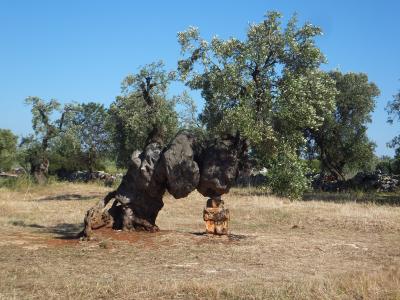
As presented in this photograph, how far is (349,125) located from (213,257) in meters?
29.9

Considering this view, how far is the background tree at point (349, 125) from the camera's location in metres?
39.6

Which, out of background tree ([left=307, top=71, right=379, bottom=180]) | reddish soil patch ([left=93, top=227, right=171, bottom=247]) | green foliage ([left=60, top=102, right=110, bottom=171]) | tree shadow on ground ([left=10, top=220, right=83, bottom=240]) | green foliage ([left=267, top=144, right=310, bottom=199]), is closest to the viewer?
reddish soil patch ([left=93, top=227, right=171, bottom=247])

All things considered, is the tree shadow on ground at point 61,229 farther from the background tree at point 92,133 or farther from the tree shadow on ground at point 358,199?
the background tree at point 92,133

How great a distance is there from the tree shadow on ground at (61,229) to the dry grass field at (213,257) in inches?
1.4

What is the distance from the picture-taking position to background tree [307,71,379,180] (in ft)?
130

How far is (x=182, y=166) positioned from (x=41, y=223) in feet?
25.6

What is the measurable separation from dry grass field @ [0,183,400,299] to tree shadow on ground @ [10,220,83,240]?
36 millimetres

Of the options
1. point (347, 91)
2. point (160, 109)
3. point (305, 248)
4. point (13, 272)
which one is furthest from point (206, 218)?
point (347, 91)

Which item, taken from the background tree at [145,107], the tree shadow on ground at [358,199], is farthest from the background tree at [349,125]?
the background tree at [145,107]

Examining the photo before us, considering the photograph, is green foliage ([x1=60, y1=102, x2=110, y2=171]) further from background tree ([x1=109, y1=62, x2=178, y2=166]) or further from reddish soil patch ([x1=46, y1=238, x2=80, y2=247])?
reddish soil patch ([x1=46, y1=238, x2=80, y2=247])

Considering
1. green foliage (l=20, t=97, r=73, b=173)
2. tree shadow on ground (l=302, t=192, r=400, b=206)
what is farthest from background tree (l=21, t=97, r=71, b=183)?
tree shadow on ground (l=302, t=192, r=400, b=206)

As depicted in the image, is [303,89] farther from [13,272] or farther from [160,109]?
[160,109]

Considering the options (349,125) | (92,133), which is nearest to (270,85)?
(349,125)

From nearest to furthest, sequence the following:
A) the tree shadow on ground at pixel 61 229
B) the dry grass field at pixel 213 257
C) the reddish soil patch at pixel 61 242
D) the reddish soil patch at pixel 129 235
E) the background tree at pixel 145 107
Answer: the dry grass field at pixel 213 257 → the reddish soil patch at pixel 61 242 → the reddish soil patch at pixel 129 235 → the tree shadow on ground at pixel 61 229 → the background tree at pixel 145 107
